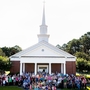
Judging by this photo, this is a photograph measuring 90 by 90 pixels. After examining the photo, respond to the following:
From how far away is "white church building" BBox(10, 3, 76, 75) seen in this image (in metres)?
31.6

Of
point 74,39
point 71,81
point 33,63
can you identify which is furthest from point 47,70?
point 74,39

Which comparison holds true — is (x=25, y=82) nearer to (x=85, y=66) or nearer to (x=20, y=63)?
(x=20, y=63)

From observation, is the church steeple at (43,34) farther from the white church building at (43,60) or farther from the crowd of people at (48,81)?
the crowd of people at (48,81)

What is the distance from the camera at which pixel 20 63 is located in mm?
31781

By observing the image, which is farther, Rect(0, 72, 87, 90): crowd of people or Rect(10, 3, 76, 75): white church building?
Rect(10, 3, 76, 75): white church building

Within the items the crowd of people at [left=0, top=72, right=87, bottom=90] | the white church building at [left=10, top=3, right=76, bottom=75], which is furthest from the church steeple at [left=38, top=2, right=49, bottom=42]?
the crowd of people at [left=0, top=72, right=87, bottom=90]

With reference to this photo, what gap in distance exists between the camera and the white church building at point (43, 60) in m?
31.6

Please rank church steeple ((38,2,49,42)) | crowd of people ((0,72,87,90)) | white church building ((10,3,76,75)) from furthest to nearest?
church steeple ((38,2,49,42)) → white church building ((10,3,76,75)) → crowd of people ((0,72,87,90))

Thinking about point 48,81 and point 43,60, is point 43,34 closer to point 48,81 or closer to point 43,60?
point 43,60

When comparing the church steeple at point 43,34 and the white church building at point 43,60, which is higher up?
the church steeple at point 43,34

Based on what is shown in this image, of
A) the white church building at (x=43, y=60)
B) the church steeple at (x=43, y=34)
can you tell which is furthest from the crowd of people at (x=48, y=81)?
the church steeple at (x=43, y=34)

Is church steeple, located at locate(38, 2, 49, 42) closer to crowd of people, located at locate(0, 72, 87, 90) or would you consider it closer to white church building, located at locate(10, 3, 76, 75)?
white church building, located at locate(10, 3, 76, 75)

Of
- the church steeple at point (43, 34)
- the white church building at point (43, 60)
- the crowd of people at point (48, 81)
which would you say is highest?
the church steeple at point (43, 34)

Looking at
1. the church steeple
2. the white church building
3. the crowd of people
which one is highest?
the church steeple
